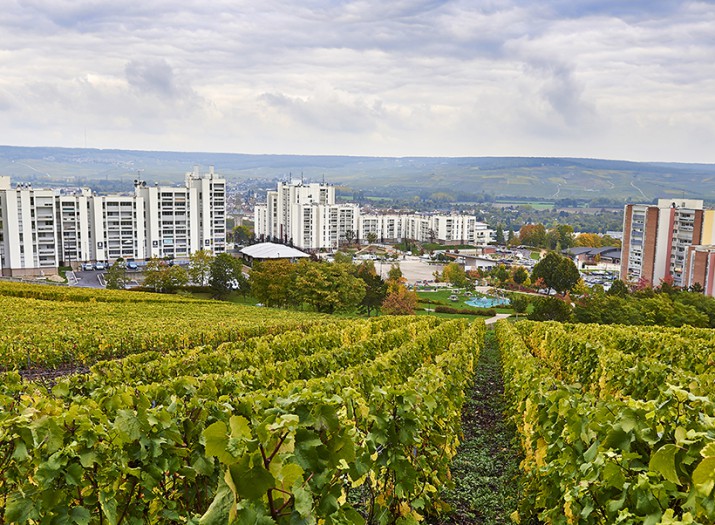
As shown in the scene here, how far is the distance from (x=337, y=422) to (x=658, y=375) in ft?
26.9

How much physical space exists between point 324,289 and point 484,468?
3893cm

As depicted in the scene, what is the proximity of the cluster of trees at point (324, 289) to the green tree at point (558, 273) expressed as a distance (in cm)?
2438

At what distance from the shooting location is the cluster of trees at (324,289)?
47625 millimetres

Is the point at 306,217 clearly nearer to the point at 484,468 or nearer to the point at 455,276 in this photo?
the point at 455,276

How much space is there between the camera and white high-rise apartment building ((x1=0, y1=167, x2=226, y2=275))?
75.0 meters

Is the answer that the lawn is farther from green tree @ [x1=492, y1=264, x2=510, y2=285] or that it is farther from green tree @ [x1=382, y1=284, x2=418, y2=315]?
green tree @ [x1=382, y1=284, x2=418, y2=315]

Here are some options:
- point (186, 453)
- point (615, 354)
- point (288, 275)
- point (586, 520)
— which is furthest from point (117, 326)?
point (288, 275)

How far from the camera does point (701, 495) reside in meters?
3.27

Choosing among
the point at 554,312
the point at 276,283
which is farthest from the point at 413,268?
the point at 554,312

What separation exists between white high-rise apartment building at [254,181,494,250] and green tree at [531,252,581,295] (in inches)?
2419

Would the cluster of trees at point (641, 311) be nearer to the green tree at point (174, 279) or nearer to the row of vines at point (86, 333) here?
the row of vines at point (86, 333)

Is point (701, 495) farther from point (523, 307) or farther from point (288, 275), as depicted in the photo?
point (523, 307)

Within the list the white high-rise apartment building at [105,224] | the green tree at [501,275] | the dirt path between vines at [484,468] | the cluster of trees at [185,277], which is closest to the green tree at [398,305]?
the cluster of trees at [185,277]

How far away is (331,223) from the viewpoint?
13150cm
